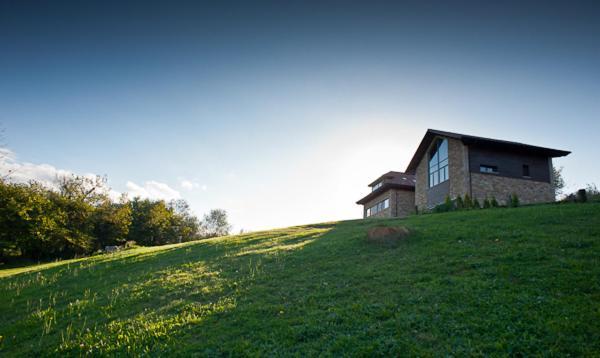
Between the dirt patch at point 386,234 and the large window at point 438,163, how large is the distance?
17699 mm

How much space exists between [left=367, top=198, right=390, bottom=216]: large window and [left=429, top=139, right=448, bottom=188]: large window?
7.85 m

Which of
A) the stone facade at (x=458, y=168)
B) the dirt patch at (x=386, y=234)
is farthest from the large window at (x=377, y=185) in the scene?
the dirt patch at (x=386, y=234)

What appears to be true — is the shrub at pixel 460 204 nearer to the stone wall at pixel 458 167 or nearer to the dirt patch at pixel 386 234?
the stone wall at pixel 458 167

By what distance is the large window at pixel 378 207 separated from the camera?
38031 millimetres

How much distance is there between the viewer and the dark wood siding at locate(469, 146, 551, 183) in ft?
84.4

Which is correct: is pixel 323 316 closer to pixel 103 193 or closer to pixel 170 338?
pixel 170 338

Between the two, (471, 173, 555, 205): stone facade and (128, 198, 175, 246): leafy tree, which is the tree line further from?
(471, 173, 555, 205): stone facade

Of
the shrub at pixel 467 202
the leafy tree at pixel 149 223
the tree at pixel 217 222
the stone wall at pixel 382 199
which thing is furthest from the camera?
the tree at pixel 217 222

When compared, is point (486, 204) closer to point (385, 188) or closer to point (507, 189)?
point (507, 189)

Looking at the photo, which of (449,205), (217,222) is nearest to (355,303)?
(449,205)

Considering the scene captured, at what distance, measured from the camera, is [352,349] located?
17.4 ft

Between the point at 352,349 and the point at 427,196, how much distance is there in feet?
94.8

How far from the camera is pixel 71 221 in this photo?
43562 mm

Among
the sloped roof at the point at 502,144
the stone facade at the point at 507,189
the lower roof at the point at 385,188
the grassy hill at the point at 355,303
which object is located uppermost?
the sloped roof at the point at 502,144
